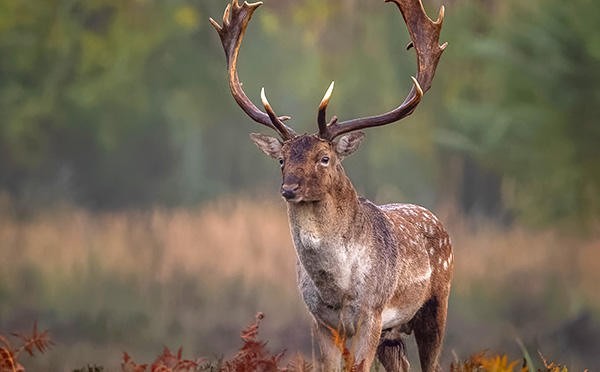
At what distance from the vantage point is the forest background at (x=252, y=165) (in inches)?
560

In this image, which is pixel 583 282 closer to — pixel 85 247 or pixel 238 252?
pixel 238 252

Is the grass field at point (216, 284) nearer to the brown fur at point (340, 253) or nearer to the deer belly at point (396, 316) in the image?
the deer belly at point (396, 316)

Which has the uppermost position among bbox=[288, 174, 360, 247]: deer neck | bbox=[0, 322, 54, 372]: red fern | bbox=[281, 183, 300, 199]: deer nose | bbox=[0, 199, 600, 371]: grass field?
bbox=[281, 183, 300, 199]: deer nose

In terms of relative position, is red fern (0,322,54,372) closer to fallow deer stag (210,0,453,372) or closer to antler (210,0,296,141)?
fallow deer stag (210,0,453,372)

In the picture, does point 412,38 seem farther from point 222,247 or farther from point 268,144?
point 222,247

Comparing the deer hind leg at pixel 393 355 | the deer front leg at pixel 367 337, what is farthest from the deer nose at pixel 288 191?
→ the deer hind leg at pixel 393 355

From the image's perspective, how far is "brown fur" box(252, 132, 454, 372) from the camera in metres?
6.07

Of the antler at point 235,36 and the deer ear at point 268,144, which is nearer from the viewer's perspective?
the deer ear at point 268,144

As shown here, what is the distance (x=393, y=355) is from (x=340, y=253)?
115cm

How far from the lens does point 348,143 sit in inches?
250

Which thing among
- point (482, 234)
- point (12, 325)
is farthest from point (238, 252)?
point (482, 234)

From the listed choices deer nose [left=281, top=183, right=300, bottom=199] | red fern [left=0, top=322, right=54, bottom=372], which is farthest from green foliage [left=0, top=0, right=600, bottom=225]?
red fern [left=0, top=322, right=54, bottom=372]

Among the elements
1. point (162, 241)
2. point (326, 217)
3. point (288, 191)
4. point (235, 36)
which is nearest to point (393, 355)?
point (326, 217)

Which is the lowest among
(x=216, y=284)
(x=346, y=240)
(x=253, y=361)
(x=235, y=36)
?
(x=216, y=284)
